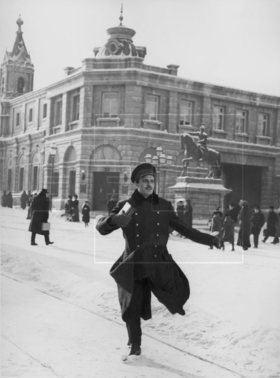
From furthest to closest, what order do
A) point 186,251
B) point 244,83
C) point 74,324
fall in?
point 186,251 < point 244,83 < point 74,324

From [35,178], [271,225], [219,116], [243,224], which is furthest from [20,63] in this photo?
[271,225]

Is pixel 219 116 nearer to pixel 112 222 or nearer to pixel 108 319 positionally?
pixel 108 319

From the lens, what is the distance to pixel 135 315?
15.6 feet

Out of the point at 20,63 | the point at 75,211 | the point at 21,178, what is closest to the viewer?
the point at 20,63

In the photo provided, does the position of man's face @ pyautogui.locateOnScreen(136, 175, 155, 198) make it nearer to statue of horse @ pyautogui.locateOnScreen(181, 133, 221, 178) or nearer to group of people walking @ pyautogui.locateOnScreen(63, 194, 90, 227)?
group of people walking @ pyautogui.locateOnScreen(63, 194, 90, 227)

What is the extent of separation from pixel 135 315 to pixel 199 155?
11.0 meters

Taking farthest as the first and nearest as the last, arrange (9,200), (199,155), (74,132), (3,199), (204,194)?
1. (204,194)
2. (199,155)
3. (74,132)
4. (3,199)
5. (9,200)

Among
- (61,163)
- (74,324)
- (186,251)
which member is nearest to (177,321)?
(74,324)

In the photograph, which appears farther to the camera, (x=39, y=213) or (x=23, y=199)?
(x=23, y=199)

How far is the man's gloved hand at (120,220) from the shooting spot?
4.40 metres

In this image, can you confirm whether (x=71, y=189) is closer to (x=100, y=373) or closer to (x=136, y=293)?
(x=136, y=293)

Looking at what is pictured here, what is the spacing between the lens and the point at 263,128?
468 inches

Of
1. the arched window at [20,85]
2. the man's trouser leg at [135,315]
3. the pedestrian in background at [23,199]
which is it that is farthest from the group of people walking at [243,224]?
the man's trouser leg at [135,315]

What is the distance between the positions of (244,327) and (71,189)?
3009 millimetres
